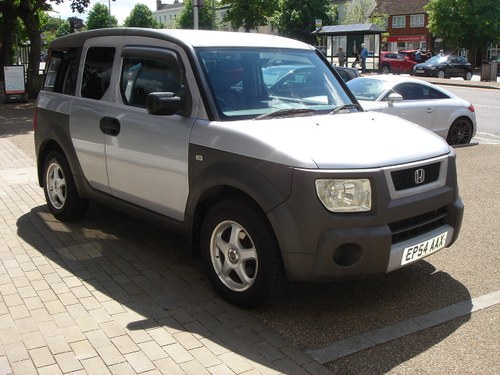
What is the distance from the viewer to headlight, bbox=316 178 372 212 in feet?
12.0

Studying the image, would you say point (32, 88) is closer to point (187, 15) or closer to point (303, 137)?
point (303, 137)

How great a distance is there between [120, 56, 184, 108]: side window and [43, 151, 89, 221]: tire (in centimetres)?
134

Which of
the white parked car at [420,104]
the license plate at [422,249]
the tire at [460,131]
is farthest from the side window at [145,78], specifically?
the tire at [460,131]

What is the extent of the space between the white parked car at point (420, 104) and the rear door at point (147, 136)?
5713mm

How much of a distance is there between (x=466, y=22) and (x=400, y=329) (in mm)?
54105

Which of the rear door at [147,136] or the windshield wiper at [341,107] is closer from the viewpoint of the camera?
the rear door at [147,136]

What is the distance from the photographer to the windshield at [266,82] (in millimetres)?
4473

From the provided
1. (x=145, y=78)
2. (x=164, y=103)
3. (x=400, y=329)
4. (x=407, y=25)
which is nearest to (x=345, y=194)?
(x=400, y=329)

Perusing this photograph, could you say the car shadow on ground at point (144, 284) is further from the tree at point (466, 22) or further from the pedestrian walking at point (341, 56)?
the tree at point (466, 22)

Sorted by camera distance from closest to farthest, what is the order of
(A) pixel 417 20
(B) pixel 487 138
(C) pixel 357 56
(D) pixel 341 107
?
(D) pixel 341 107 < (B) pixel 487 138 < (C) pixel 357 56 < (A) pixel 417 20

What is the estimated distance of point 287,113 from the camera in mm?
4480

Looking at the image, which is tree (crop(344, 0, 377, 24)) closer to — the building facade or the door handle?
the building facade

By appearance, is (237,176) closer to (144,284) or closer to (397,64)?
(144,284)

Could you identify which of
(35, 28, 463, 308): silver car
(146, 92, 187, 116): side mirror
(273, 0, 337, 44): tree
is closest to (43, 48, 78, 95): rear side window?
(35, 28, 463, 308): silver car
